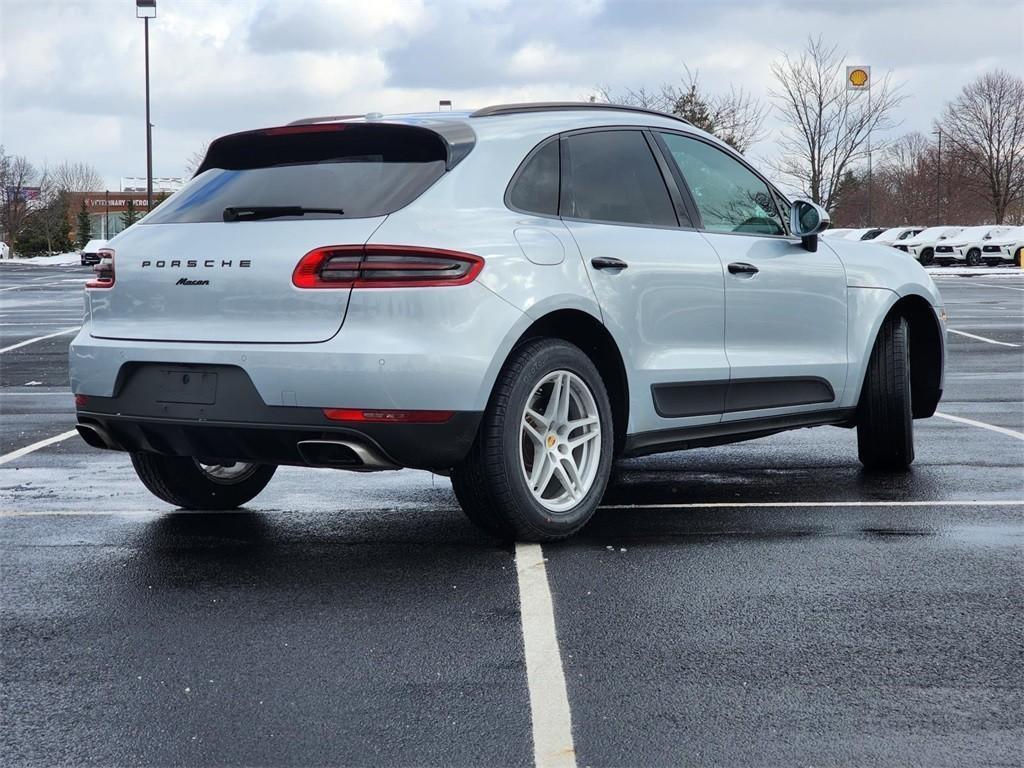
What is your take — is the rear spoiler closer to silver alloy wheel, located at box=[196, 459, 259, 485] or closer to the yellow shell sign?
silver alloy wheel, located at box=[196, 459, 259, 485]

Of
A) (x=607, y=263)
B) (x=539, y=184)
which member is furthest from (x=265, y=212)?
(x=607, y=263)

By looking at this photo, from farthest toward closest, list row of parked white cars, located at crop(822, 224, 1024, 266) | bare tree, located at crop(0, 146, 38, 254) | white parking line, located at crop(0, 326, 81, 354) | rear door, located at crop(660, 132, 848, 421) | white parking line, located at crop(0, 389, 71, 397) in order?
bare tree, located at crop(0, 146, 38, 254)
row of parked white cars, located at crop(822, 224, 1024, 266)
white parking line, located at crop(0, 326, 81, 354)
white parking line, located at crop(0, 389, 71, 397)
rear door, located at crop(660, 132, 848, 421)

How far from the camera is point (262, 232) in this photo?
5.42m

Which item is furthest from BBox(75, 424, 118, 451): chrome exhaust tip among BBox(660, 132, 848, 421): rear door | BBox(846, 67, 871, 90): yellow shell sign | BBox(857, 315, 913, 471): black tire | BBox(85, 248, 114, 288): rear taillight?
BBox(846, 67, 871, 90): yellow shell sign

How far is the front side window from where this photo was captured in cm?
675

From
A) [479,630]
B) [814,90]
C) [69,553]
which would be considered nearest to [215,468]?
[69,553]

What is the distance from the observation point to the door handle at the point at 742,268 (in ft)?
21.7

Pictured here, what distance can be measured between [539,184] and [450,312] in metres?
0.95

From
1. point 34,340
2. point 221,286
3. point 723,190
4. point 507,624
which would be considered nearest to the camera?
point 507,624

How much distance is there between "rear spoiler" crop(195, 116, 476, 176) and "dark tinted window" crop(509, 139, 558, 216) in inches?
10.5

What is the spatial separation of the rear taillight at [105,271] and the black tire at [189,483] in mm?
987

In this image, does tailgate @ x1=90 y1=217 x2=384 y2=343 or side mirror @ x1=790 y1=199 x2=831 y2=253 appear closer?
tailgate @ x1=90 y1=217 x2=384 y2=343

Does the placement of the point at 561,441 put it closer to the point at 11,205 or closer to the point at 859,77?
the point at 859,77

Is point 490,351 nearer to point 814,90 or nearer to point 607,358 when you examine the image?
point 607,358
